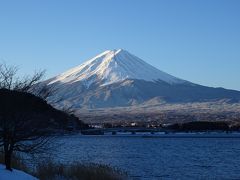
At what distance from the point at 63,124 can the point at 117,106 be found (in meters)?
172

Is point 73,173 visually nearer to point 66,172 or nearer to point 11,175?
point 66,172

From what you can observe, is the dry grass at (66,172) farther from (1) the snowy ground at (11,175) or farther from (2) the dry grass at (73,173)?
(1) the snowy ground at (11,175)

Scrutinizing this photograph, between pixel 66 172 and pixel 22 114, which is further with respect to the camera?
pixel 66 172

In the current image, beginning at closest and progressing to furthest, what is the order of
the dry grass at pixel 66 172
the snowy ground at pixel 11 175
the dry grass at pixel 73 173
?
the snowy ground at pixel 11 175, the dry grass at pixel 66 172, the dry grass at pixel 73 173

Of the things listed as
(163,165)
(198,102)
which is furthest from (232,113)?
(163,165)

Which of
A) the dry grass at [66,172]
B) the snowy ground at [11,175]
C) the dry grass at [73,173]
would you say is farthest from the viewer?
the dry grass at [73,173]

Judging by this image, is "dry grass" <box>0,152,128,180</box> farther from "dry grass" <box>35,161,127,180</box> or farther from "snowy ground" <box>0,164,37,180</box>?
"snowy ground" <box>0,164,37,180</box>

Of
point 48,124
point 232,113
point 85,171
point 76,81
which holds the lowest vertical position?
point 85,171

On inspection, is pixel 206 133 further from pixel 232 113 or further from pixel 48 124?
pixel 48 124

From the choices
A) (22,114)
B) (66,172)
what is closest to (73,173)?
(66,172)

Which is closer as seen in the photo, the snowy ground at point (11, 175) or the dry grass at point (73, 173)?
the snowy ground at point (11, 175)

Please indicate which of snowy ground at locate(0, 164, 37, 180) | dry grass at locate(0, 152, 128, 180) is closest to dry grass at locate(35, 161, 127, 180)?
dry grass at locate(0, 152, 128, 180)

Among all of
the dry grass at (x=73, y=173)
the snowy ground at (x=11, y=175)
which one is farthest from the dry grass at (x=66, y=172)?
the snowy ground at (x=11, y=175)

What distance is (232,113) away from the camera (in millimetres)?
154625
